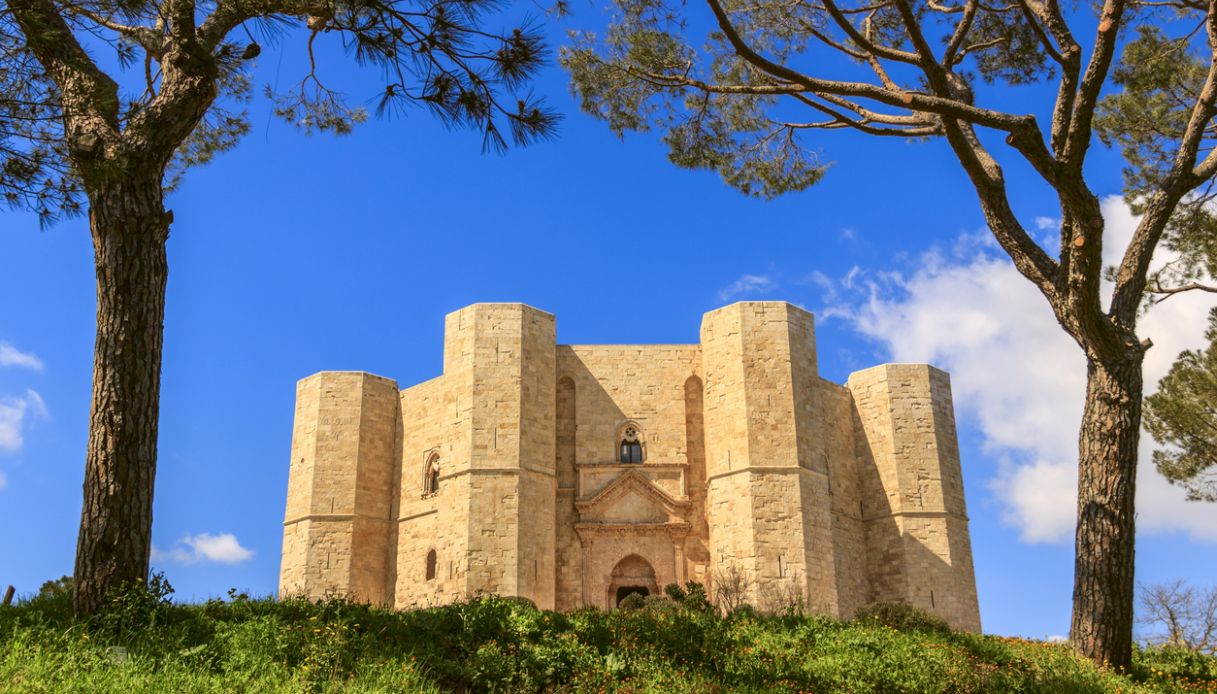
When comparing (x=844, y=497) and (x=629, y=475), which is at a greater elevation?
(x=629, y=475)

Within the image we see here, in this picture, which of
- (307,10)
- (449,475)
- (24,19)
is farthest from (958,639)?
(449,475)

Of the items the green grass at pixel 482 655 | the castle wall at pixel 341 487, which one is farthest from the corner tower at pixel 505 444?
the green grass at pixel 482 655

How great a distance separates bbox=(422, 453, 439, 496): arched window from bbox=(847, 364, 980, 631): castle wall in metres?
9.20

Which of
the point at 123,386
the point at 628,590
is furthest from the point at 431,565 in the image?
the point at 123,386

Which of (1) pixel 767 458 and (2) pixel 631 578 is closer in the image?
(1) pixel 767 458

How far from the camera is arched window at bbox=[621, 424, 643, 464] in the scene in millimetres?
22219

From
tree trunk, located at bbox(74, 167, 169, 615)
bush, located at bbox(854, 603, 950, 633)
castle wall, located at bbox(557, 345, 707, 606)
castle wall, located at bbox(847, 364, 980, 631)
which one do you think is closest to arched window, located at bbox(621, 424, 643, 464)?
castle wall, located at bbox(557, 345, 707, 606)

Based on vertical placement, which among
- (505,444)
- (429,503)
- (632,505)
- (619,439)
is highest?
(619,439)

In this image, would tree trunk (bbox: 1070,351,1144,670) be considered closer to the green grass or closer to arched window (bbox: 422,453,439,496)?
the green grass

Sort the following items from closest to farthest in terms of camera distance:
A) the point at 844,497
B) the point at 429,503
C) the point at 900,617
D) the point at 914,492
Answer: the point at 900,617 → the point at 429,503 → the point at 914,492 → the point at 844,497

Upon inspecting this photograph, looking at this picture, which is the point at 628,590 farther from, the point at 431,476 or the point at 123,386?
the point at 123,386

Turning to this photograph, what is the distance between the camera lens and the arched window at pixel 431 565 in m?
21.6

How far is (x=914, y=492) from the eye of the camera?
2255cm

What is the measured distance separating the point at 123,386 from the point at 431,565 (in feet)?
45.4
